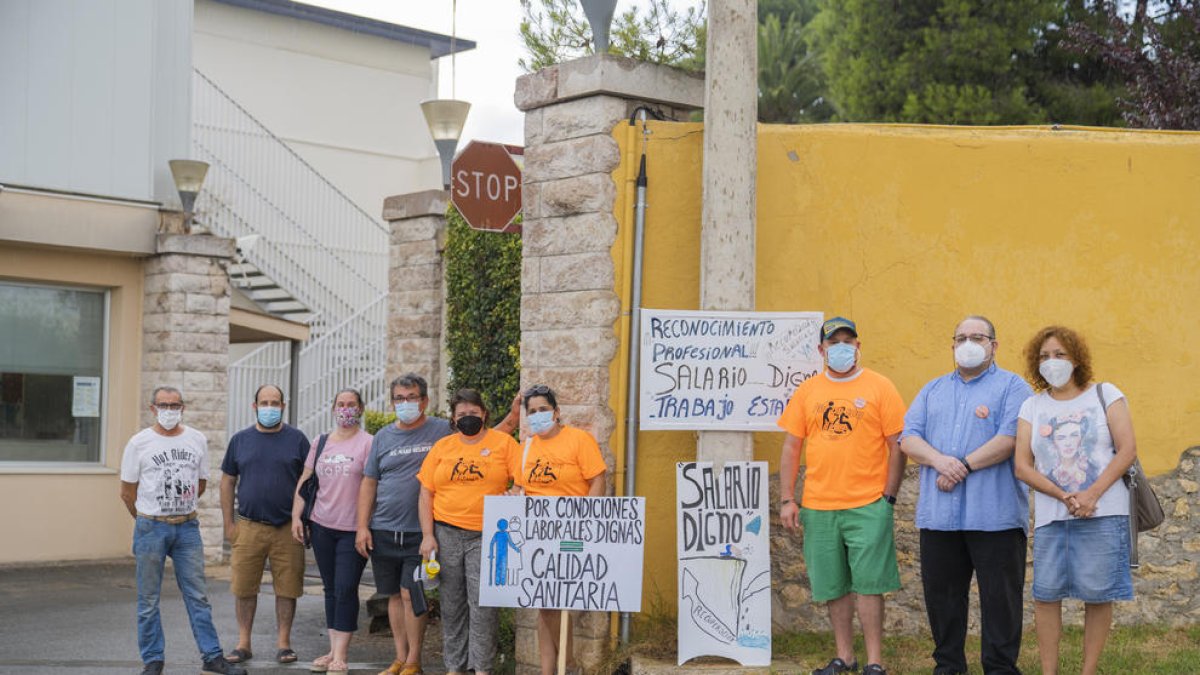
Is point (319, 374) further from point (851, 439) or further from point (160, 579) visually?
point (851, 439)

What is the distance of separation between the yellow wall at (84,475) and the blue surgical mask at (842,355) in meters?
9.89

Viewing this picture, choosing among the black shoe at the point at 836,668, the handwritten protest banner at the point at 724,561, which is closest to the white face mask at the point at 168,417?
the handwritten protest banner at the point at 724,561

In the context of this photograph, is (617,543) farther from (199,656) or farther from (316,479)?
(199,656)

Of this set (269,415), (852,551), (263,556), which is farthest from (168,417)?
(852,551)

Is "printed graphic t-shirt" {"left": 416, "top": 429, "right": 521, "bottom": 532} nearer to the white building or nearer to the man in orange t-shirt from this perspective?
the man in orange t-shirt

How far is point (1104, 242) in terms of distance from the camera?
27.7 feet

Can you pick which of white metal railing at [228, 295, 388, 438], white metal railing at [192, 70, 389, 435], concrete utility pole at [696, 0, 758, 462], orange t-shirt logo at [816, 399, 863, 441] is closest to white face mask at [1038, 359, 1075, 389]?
orange t-shirt logo at [816, 399, 863, 441]

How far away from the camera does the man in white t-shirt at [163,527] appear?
8.62 metres

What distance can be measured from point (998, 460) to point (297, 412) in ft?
51.3

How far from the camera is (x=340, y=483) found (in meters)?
8.99

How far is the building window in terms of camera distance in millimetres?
14742

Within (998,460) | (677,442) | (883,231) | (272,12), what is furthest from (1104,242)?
(272,12)

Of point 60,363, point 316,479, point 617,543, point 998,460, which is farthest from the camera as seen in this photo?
point 60,363

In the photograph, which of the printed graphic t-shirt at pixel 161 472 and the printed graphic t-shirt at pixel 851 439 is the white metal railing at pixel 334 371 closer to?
the printed graphic t-shirt at pixel 161 472
